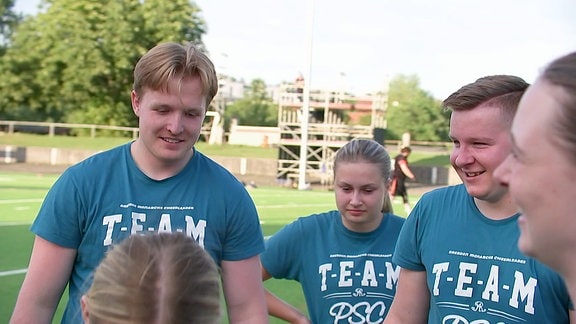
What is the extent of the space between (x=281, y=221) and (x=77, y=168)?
45.7ft

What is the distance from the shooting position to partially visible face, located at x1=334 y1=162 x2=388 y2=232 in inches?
179

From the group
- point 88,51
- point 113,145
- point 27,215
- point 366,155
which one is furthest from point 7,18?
point 366,155

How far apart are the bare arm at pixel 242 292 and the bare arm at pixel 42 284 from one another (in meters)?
0.65

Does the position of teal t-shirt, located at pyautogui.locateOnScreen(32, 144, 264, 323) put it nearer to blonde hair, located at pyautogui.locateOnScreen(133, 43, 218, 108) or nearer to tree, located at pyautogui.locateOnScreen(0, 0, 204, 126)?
blonde hair, located at pyautogui.locateOnScreen(133, 43, 218, 108)

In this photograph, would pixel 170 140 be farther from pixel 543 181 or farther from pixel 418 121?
pixel 418 121

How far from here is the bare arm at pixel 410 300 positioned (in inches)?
128

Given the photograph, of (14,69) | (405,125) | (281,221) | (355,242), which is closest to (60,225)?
(355,242)

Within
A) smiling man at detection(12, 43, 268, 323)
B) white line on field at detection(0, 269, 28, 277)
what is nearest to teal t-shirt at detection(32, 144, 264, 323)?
smiling man at detection(12, 43, 268, 323)

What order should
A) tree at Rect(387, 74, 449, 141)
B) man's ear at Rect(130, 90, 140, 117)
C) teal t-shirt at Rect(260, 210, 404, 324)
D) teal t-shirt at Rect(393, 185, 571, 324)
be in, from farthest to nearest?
tree at Rect(387, 74, 449, 141)
teal t-shirt at Rect(260, 210, 404, 324)
man's ear at Rect(130, 90, 140, 117)
teal t-shirt at Rect(393, 185, 571, 324)

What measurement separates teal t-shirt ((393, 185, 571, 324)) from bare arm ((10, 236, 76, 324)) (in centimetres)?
136

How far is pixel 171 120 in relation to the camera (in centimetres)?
317

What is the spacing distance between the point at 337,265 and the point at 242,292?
1227 mm

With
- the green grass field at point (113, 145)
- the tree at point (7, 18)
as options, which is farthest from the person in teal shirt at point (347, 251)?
the tree at point (7, 18)

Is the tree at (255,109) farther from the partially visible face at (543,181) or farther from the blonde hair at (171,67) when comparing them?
the partially visible face at (543,181)
